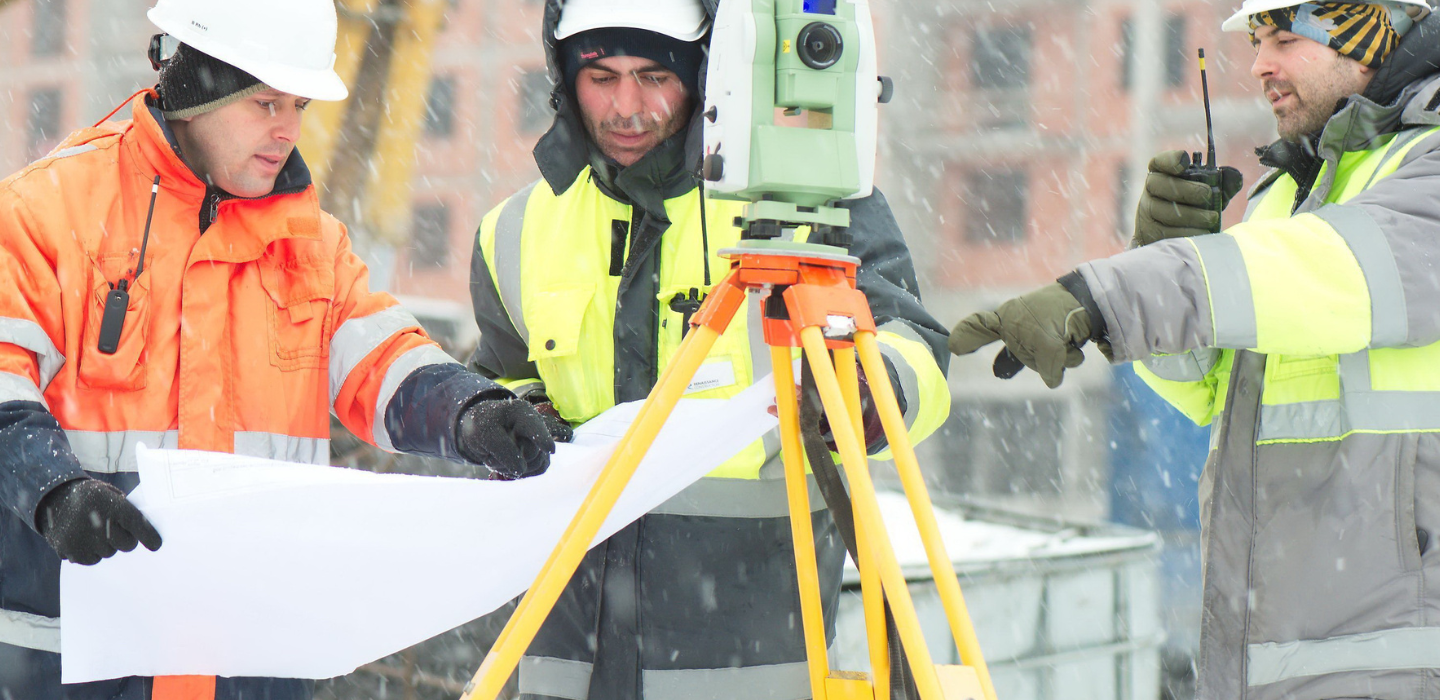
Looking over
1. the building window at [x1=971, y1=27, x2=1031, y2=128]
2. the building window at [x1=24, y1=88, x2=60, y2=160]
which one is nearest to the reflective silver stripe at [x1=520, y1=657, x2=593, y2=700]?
the building window at [x1=971, y1=27, x2=1031, y2=128]

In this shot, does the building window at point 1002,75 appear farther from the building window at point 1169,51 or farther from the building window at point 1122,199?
the building window at point 1122,199

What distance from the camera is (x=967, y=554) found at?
5477mm

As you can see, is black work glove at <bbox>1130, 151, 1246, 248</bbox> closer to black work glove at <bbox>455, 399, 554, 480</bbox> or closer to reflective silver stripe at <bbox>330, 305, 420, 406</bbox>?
black work glove at <bbox>455, 399, 554, 480</bbox>

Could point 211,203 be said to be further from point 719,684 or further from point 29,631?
point 719,684

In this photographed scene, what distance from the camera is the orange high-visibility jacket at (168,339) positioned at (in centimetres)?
184

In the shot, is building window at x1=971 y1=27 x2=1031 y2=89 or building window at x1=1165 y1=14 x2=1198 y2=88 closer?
building window at x1=1165 y1=14 x2=1198 y2=88

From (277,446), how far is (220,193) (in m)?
0.46

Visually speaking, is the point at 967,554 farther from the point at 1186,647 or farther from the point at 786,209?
the point at 786,209

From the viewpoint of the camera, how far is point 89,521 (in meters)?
1.63

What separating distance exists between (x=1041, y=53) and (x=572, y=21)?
19366mm

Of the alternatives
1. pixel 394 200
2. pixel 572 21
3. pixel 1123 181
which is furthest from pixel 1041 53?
pixel 572 21

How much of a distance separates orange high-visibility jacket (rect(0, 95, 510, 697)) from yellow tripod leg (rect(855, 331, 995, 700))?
31.3 inches

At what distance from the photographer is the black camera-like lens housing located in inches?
62.5

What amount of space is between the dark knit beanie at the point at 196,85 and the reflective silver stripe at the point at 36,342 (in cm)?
47
